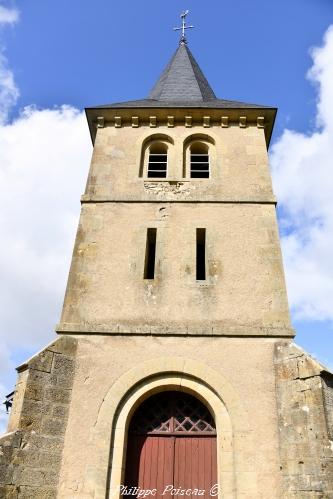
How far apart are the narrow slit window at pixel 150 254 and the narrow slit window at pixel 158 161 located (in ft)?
6.48

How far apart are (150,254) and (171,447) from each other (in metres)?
3.72

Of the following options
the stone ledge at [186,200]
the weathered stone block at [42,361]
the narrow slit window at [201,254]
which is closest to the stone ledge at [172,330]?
the weathered stone block at [42,361]

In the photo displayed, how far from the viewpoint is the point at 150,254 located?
9.91 meters

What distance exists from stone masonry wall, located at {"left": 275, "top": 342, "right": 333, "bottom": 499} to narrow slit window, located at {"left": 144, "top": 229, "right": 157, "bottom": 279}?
2.92 m

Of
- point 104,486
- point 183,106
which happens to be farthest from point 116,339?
point 183,106

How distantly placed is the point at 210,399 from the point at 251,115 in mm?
7205

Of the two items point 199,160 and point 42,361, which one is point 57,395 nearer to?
point 42,361

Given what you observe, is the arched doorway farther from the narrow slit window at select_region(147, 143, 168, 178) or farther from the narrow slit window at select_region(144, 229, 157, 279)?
the narrow slit window at select_region(147, 143, 168, 178)

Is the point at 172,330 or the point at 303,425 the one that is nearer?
the point at 303,425

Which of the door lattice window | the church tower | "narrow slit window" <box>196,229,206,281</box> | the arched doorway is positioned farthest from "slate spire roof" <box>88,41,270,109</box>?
the arched doorway

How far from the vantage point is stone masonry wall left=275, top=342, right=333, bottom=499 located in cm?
697

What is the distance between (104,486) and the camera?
7.30 m

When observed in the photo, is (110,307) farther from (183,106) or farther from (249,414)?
(183,106)

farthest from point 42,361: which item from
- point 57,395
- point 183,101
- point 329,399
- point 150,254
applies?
point 183,101
